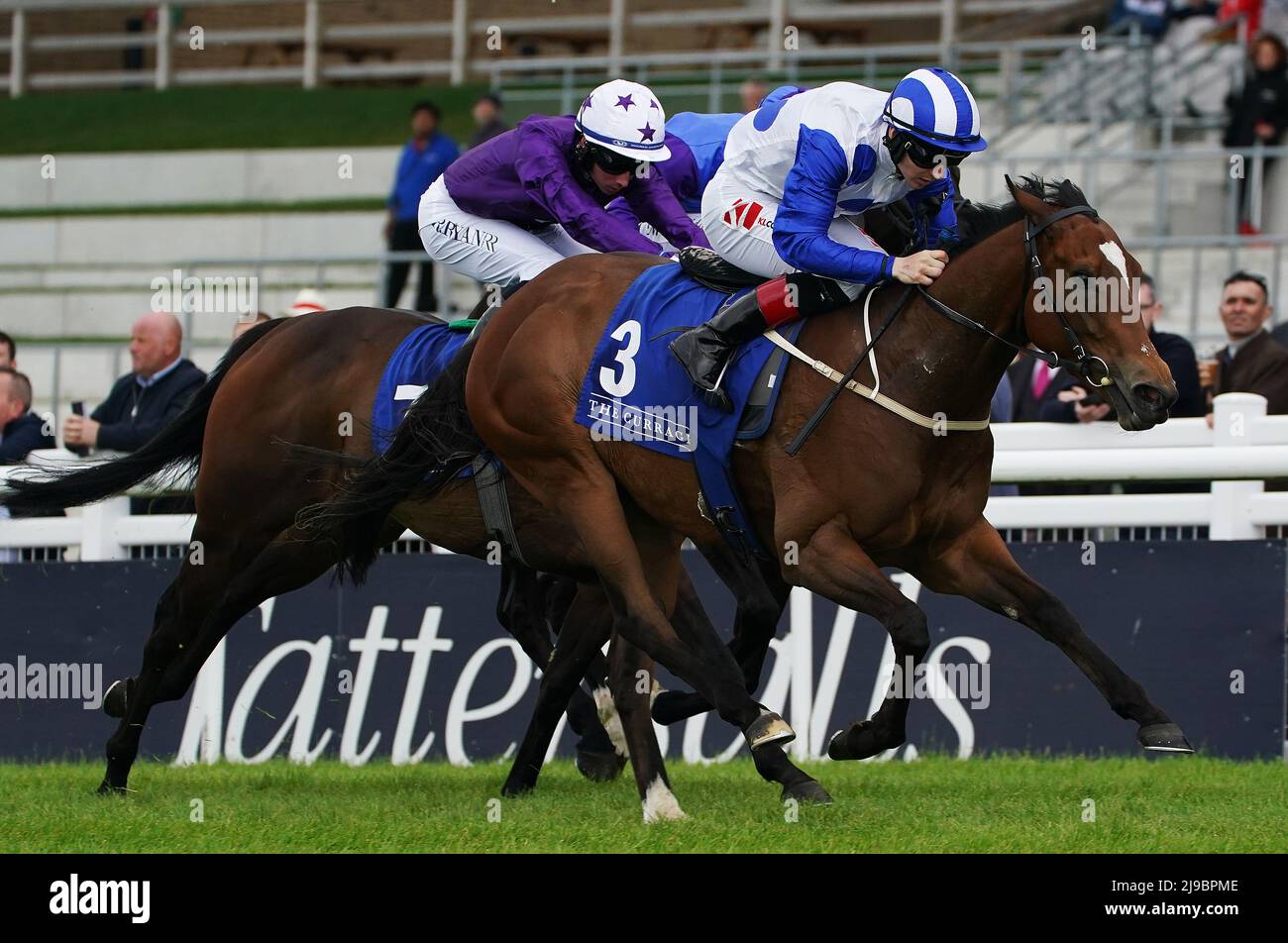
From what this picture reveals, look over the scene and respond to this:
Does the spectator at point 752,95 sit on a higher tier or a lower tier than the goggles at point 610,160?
higher

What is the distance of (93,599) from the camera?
8.72 m

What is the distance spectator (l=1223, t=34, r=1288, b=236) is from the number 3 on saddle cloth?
6991 mm

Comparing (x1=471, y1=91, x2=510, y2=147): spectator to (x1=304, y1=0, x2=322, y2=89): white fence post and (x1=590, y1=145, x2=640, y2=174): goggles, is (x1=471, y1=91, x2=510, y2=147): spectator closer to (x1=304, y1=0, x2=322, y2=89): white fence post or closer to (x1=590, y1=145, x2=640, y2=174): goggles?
(x1=590, y1=145, x2=640, y2=174): goggles

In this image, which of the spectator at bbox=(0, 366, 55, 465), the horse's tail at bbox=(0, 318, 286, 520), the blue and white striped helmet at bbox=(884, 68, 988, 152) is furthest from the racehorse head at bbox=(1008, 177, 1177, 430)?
the spectator at bbox=(0, 366, 55, 465)

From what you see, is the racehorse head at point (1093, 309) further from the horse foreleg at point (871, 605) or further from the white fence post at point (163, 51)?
the white fence post at point (163, 51)

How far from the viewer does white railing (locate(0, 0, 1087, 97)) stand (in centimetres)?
1897

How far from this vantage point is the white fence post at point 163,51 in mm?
21625

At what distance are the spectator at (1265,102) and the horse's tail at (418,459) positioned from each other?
7.01m

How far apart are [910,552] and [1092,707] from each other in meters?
2.09

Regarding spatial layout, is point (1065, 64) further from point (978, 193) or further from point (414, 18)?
point (414, 18)

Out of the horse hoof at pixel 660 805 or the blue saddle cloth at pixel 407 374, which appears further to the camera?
the blue saddle cloth at pixel 407 374

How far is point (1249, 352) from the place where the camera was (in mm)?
8836

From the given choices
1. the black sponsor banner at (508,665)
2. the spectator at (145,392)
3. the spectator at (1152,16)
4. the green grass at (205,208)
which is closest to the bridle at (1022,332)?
the black sponsor banner at (508,665)
